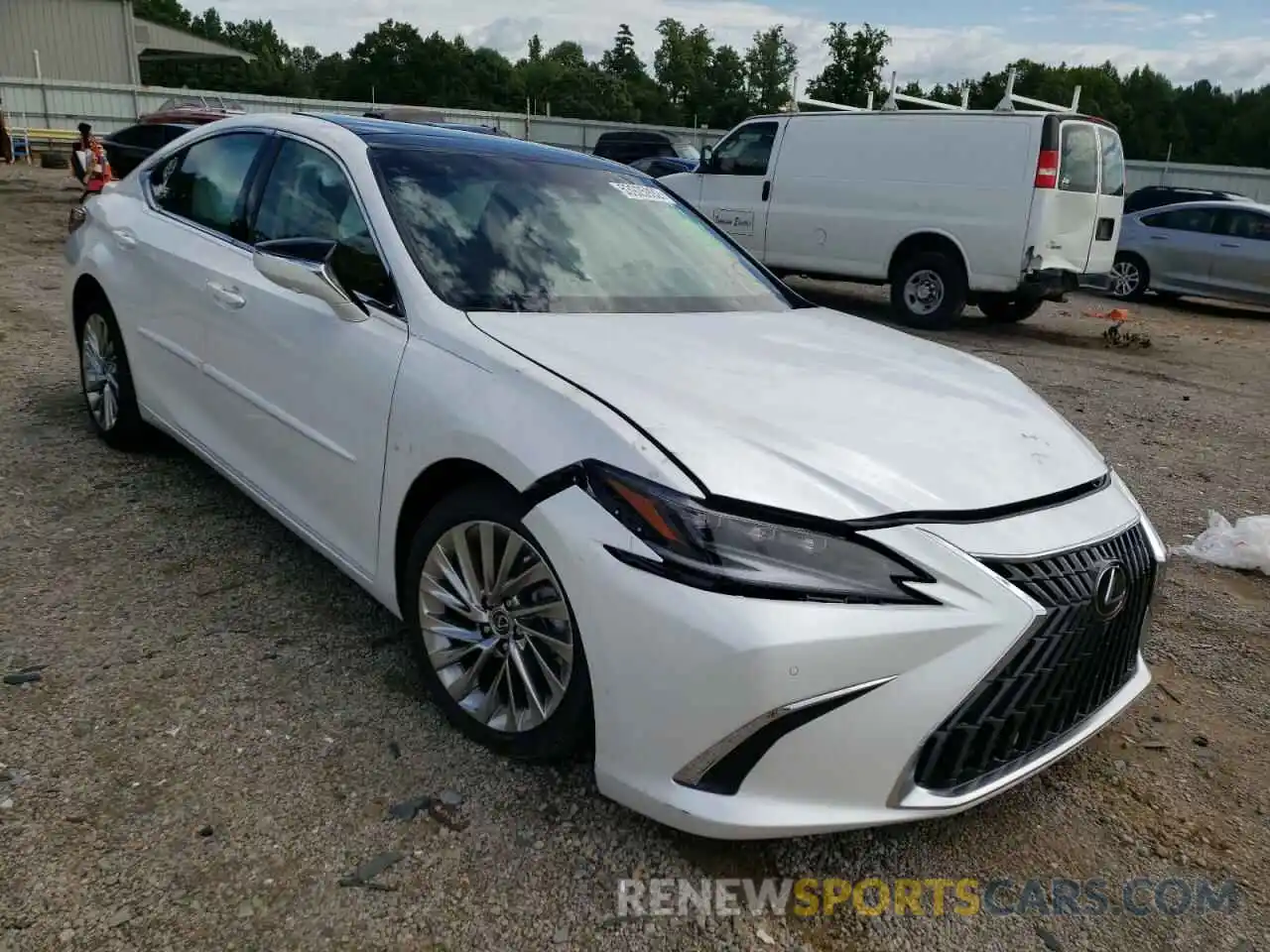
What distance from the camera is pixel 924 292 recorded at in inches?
422

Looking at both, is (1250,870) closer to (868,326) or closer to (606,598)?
(606,598)

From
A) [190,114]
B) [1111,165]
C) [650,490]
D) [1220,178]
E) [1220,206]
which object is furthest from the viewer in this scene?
[1220,178]

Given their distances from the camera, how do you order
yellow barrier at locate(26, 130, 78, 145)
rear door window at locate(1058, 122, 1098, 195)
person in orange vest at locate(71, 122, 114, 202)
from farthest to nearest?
1. yellow barrier at locate(26, 130, 78, 145)
2. person in orange vest at locate(71, 122, 114, 202)
3. rear door window at locate(1058, 122, 1098, 195)

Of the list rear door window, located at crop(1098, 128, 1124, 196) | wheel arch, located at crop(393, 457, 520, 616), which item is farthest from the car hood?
rear door window, located at crop(1098, 128, 1124, 196)

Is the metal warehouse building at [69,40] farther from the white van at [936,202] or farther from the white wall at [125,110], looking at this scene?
the white van at [936,202]

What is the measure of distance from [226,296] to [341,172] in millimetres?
658

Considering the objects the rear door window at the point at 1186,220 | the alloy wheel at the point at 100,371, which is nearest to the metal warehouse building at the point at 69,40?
the rear door window at the point at 1186,220

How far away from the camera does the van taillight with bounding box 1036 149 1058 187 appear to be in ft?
31.8

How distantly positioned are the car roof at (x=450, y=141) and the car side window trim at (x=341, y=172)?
0.43 ft

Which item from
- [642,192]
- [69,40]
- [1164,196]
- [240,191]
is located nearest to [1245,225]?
[1164,196]

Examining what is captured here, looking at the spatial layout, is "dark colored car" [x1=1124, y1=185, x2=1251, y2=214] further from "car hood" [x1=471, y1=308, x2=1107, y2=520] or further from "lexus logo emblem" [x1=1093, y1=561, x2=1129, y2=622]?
"lexus logo emblem" [x1=1093, y1=561, x2=1129, y2=622]

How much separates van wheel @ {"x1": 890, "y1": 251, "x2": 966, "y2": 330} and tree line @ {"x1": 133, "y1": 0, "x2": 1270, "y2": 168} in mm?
52689

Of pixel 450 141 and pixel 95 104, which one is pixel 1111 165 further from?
pixel 95 104

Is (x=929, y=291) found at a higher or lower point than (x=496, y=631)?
lower
